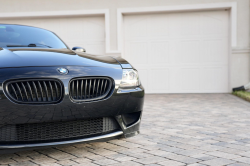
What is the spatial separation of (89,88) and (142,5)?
6.80 m

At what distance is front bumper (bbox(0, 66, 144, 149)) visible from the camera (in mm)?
2422

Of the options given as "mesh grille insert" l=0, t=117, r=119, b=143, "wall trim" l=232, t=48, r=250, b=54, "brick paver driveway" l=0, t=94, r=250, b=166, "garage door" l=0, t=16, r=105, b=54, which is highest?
"garage door" l=0, t=16, r=105, b=54

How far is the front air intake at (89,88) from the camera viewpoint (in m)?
2.65

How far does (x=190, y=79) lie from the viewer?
9078 mm

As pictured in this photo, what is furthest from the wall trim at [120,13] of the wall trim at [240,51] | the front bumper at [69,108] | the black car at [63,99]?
the front bumper at [69,108]

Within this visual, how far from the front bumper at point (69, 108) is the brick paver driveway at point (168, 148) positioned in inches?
9.4

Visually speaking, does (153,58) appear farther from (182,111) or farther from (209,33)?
(182,111)

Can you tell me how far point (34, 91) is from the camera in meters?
2.49

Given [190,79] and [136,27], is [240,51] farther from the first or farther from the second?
[136,27]

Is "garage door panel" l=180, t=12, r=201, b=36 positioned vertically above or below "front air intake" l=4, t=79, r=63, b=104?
above

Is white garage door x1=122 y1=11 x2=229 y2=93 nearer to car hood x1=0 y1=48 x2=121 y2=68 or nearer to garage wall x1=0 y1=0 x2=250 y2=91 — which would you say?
garage wall x1=0 y1=0 x2=250 y2=91

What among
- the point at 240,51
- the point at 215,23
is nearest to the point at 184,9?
the point at 215,23

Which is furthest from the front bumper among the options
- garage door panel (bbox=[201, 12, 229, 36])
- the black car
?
garage door panel (bbox=[201, 12, 229, 36])

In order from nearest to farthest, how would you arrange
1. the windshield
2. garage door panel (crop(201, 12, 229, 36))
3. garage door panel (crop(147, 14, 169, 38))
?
the windshield, garage door panel (crop(201, 12, 229, 36)), garage door panel (crop(147, 14, 169, 38))
